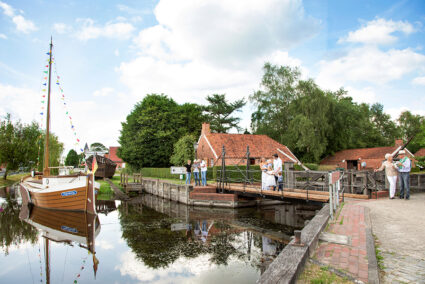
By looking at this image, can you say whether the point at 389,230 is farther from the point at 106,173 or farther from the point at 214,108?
the point at 214,108

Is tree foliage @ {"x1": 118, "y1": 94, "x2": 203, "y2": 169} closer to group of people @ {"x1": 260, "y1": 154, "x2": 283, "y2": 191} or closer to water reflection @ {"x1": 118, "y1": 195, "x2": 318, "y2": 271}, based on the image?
water reflection @ {"x1": 118, "y1": 195, "x2": 318, "y2": 271}

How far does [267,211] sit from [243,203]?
1.59 meters

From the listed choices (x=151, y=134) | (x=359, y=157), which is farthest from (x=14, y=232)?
(x=359, y=157)

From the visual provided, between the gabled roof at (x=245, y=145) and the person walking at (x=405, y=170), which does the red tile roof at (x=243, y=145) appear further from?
the person walking at (x=405, y=170)

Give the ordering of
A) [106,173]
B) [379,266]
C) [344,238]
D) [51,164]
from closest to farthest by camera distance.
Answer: [379,266], [344,238], [51,164], [106,173]

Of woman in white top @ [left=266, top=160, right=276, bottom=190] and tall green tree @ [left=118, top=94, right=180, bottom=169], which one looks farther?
tall green tree @ [left=118, top=94, right=180, bottom=169]

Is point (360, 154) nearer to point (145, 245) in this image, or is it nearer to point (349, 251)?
point (145, 245)

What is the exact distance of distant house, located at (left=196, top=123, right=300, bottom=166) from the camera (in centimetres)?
2961

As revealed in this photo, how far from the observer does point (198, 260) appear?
747cm

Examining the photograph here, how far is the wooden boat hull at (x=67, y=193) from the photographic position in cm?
1452

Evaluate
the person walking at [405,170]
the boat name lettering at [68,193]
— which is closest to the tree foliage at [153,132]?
the boat name lettering at [68,193]

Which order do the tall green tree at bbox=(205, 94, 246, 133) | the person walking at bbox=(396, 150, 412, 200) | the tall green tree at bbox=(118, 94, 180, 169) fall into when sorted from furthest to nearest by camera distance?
the tall green tree at bbox=(205, 94, 246, 133) → the tall green tree at bbox=(118, 94, 180, 169) → the person walking at bbox=(396, 150, 412, 200)

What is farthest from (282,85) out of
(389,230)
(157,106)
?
(389,230)

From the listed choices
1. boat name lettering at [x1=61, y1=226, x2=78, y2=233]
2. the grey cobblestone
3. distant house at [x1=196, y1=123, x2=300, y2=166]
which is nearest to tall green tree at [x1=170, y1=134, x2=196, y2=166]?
distant house at [x1=196, y1=123, x2=300, y2=166]
